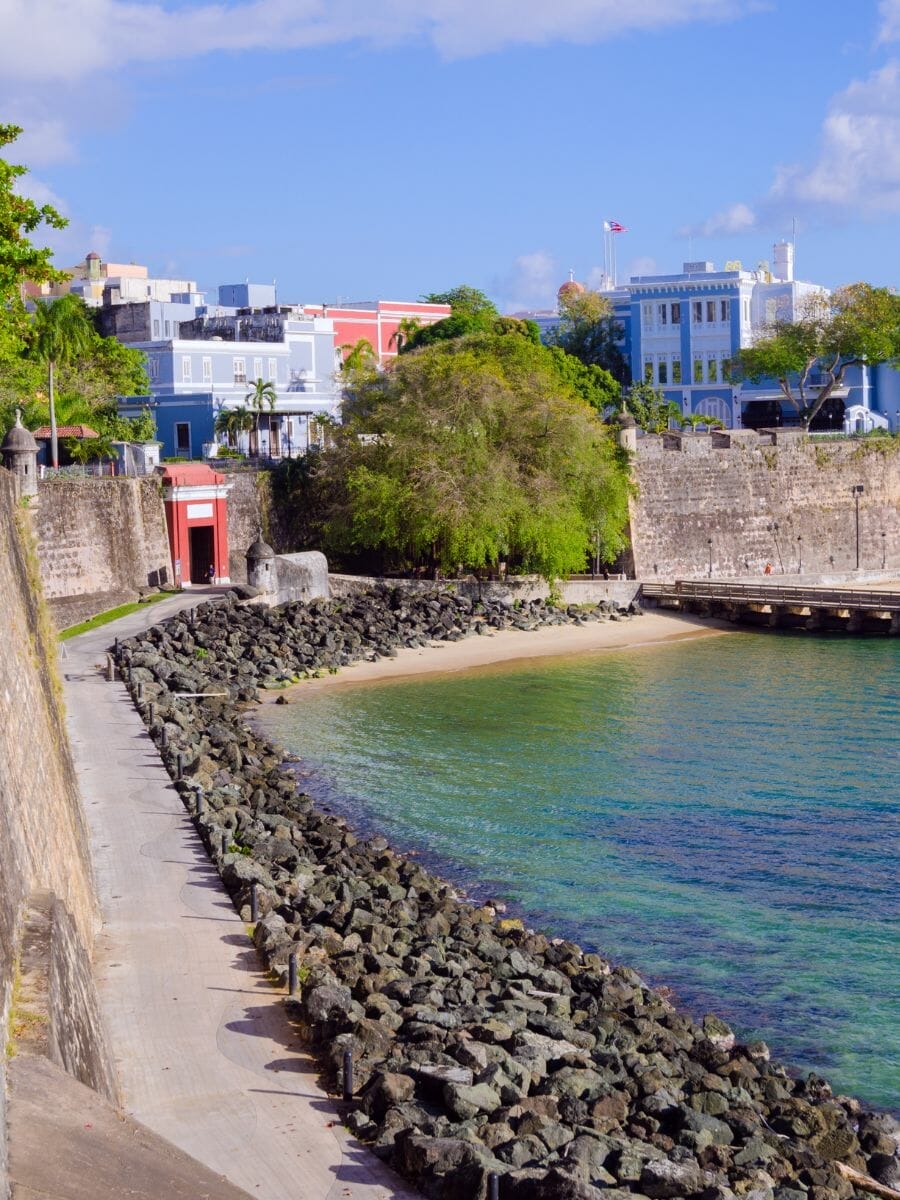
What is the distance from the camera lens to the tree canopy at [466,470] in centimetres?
5288

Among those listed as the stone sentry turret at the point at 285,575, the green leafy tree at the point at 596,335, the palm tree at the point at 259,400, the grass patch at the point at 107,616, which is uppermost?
the green leafy tree at the point at 596,335

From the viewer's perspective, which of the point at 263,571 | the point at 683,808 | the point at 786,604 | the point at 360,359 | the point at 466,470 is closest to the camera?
the point at 683,808

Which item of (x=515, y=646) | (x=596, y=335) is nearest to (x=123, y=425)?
(x=515, y=646)

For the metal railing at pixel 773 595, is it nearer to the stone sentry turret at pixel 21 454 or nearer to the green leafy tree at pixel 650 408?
the green leafy tree at pixel 650 408

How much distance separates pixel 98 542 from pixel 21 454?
303 inches

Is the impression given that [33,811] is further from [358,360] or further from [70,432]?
[358,360]

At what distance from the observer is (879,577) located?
64625mm

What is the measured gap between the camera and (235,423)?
61.1m

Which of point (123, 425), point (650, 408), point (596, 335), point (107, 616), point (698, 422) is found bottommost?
point (107, 616)

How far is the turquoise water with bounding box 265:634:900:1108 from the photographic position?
20.9 m

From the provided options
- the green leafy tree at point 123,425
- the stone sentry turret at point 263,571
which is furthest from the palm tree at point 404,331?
the stone sentry turret at point 263,571

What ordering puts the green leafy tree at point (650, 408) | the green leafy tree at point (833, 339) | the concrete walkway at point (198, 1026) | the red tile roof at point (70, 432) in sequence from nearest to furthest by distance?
the concrete walkway at point (198, 1026) → the red tile roof at point (70, 432) → the green leafy tree at point (833, 339) → the green leafy tree at point (650, 408)

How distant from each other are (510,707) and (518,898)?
1645cm

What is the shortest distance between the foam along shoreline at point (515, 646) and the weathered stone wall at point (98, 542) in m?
8.34
